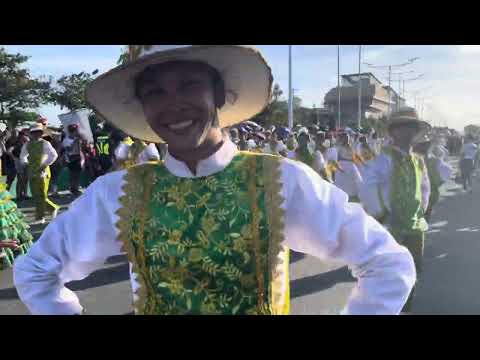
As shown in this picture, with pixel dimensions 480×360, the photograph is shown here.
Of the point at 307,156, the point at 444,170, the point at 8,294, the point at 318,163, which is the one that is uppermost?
the point at 307,156

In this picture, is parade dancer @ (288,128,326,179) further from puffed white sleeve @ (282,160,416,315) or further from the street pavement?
puffed white sleeve @ (282,160,416,315)

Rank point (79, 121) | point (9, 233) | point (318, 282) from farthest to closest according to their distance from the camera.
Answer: point (79, 121), point (9, 233), point (318, 282)

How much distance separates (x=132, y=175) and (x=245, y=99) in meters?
0.50

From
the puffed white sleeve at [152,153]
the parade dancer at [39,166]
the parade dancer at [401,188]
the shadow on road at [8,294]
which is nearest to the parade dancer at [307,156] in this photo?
the puffed white sleeve at [152,153]

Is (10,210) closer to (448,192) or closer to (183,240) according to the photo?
(183,240)

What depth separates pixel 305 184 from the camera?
1558 millimetres

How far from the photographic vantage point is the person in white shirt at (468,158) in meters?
13.5

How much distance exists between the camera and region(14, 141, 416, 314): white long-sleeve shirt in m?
1.37

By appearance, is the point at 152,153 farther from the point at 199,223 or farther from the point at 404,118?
the point at 199,223

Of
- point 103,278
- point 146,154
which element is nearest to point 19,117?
point 146,154

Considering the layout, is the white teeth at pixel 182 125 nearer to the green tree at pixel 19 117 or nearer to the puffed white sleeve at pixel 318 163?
the puffed white sleeve at pixel 318 163

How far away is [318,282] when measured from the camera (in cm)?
538

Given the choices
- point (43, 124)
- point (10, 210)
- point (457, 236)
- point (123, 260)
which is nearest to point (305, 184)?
point (123, 260)

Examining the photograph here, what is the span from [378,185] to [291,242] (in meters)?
2.86
